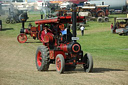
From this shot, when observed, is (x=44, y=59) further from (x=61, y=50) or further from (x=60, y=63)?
(x=60, y=63)

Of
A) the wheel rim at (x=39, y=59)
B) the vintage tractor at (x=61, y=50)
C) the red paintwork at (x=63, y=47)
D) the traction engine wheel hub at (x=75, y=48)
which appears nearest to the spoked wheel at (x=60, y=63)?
the vintage tractor at (x=61, y=50)

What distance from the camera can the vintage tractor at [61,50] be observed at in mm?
10633

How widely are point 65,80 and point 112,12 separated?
5996cm

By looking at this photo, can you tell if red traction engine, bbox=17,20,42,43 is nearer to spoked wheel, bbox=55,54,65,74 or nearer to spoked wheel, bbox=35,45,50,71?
spoked wheel, bbox=35,45,50,71

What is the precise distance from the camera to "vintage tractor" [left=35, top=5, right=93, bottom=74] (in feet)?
34.9

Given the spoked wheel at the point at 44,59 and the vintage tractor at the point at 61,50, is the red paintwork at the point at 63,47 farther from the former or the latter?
the spoked wheel at the point at 44,59

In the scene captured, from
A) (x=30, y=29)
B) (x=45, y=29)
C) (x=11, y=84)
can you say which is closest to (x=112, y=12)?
(x=30, y=29)

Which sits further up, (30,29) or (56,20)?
(56,20)

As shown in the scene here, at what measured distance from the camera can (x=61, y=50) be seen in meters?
11.3

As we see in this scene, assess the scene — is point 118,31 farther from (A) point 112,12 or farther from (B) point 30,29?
(A) point 112,12

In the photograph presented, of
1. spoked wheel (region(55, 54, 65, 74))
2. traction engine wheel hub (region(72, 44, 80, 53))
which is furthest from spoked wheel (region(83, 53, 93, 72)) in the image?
spoked wheel (region(55, 54, 65, 74))

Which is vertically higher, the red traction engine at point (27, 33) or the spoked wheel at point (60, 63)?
the spoked wheel at point (60, 63)

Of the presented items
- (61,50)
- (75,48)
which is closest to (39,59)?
Result: (61,50)

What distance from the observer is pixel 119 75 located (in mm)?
10312
